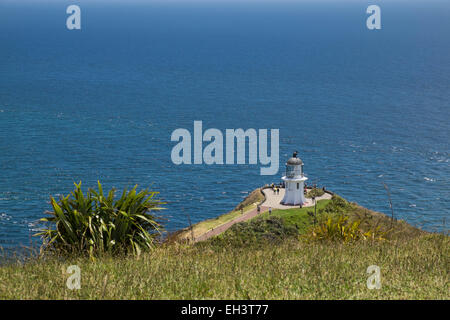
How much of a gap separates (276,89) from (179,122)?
37.7 meters

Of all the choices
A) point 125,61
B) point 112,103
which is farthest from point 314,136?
point 125,61

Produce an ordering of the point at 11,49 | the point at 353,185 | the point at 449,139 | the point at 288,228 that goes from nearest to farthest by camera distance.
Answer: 1. the point at 288,228
2. the point at 353,185
3. the point at 449,139
4. the point at 11,49

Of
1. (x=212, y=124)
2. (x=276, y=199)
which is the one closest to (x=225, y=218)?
(x=276, y=199)

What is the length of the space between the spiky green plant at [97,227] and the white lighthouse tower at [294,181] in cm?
4347

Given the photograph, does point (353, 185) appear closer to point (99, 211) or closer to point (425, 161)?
point (425, 161)

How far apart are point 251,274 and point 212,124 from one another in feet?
296

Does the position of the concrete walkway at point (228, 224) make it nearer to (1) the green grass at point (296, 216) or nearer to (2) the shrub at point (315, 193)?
(1) the green grass at point (296, 216)

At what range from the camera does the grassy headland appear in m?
9.10

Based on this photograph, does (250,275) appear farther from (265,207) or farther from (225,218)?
(265,207)

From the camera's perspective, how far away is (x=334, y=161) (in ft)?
269

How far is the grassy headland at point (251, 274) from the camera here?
358 inches

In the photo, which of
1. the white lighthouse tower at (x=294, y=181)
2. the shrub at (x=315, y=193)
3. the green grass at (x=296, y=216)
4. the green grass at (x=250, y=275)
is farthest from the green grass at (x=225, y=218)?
the green grass at (x=250, y=275)

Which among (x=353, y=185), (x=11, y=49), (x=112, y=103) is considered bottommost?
(x=353, y=185)

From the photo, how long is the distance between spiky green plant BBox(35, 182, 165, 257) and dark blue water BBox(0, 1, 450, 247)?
15.7 metres
